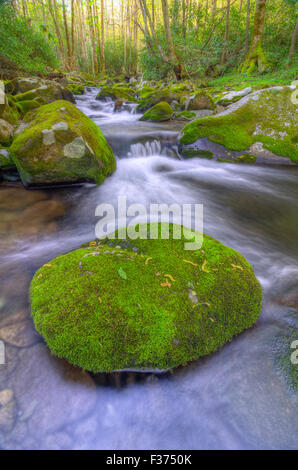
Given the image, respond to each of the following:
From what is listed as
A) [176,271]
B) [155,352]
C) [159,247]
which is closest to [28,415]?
[155,352]

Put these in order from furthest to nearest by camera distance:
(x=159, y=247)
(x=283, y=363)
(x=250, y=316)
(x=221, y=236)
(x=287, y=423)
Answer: (x=221, y=236) < (x=159, y=247) < (x=250, y=316) < (x=283, y=363) < (x=287, y=423)

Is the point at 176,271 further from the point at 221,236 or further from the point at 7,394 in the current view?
the point at 221,236

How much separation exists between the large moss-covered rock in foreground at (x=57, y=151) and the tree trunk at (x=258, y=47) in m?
15.1

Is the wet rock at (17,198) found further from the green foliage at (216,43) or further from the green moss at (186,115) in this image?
the green foliage at (216,43)

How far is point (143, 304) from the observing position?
1.81 m

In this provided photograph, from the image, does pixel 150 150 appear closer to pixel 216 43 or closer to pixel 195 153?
pixel 195 153

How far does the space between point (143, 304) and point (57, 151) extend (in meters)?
3.74

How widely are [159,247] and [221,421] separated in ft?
4.68

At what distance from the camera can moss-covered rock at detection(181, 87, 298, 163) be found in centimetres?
659

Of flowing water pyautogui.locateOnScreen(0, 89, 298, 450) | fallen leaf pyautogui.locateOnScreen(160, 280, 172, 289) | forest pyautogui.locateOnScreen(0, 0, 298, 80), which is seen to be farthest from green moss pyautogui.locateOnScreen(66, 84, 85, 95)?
fallen leaf pyautogui.locateOnScreen(160, 280, 172, 289)

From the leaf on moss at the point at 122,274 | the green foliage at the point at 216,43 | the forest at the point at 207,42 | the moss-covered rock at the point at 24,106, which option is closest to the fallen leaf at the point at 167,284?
the leaf on moss at the point at 122,274

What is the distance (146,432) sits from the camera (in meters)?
1.46

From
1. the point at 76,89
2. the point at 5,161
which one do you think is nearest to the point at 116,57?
the point at 76,89

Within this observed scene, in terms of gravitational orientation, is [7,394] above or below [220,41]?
below
